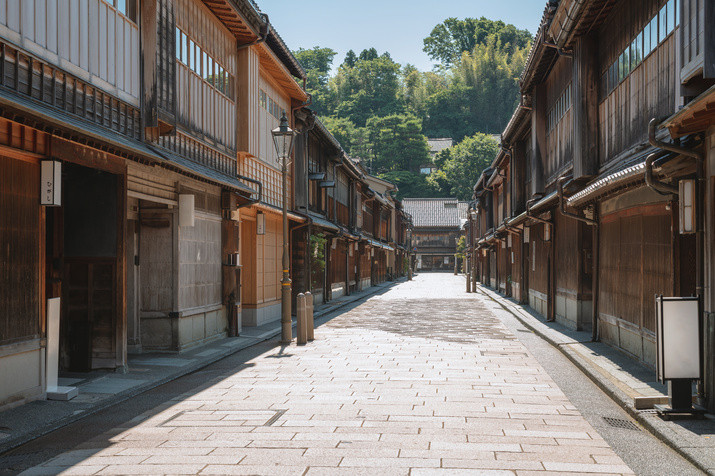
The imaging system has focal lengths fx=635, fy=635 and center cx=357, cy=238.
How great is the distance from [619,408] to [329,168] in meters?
24.6

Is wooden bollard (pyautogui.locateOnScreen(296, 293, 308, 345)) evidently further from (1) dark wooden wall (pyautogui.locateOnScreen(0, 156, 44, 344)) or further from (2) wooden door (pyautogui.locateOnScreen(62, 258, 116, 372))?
(1) dark wooden wall (pyautogui.locateOnScreen(0, 156, 44, 344))

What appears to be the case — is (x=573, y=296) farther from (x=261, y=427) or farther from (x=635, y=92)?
(x=261, y=427)

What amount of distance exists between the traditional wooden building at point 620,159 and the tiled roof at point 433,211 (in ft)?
217

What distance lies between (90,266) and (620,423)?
888cm

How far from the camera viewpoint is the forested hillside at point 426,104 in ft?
280

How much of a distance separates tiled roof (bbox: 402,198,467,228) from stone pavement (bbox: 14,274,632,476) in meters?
77.4

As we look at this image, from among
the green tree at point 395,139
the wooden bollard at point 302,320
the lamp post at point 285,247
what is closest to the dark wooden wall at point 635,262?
the wooden bollard at point 302,320

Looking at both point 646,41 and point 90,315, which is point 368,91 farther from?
point 90,315

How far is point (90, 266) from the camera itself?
444 inches

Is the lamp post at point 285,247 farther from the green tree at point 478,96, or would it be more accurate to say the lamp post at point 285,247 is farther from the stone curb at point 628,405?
the green tree at point 478,96

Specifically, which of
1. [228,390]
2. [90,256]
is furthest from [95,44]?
[228,390]

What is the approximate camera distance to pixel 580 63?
50.1 feet

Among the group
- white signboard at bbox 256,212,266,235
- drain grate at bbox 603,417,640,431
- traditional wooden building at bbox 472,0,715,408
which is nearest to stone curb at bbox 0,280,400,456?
white signboard at bbox 256,212,266,235

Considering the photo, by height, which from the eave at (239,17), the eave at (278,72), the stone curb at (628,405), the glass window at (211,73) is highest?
the eave at (239,17)
